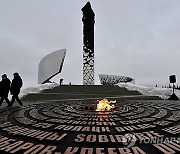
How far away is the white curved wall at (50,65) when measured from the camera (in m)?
26.4

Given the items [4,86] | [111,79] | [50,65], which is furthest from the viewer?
[111,79]

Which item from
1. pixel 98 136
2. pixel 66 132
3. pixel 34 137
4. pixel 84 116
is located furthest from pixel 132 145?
pixel 84 116

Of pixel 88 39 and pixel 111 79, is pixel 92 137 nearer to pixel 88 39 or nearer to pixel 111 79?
pixel 88 39

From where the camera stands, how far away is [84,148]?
2932 millimetres

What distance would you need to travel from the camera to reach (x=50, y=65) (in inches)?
1098


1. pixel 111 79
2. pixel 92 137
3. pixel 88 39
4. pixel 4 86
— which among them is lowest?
pixel 92 137

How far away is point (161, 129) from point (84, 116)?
6.54 feet

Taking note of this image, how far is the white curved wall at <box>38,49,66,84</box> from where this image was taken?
86.7 feet

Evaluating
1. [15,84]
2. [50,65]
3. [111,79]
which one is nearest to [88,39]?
[50,65]

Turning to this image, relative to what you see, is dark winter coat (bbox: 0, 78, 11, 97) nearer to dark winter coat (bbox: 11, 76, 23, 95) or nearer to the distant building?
dark winter coat (bbox: 11, 76, 23, 95)

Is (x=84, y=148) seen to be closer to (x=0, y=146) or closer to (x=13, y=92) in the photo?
(x=0, y=146)

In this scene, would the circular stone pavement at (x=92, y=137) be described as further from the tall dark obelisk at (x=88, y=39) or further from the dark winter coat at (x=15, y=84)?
the tall dark obelisk at (x=88, y=39)

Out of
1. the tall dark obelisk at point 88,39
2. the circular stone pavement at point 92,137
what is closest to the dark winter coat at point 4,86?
the circular stone pavement at point 92,137

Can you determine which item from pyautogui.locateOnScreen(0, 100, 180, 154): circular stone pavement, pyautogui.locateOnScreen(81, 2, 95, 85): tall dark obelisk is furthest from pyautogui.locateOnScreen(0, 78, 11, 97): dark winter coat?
pyautogui.locateOnScreen(81, 2, 95, 85): tall dark obelisk
